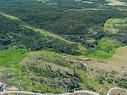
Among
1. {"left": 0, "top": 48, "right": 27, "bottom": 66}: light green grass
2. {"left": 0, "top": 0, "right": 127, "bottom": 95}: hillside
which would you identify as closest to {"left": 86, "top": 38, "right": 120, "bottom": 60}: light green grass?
{"left": 0, "top": 0, "right": 127, "bottom": 95}: hillside

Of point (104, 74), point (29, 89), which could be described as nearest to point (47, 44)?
point (104, 74)

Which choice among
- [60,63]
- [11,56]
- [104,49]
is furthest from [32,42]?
[60,63]

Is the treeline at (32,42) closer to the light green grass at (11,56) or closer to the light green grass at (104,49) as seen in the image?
the light green grass at (104,49)

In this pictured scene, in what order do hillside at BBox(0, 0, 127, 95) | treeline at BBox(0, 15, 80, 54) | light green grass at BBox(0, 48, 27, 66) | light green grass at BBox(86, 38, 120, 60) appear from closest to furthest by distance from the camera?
hillside at BBox(0, 0, 127, 95)
light green grass at BBox(0, 48, 27, 66)
treeline at BBox(0, 15, 80, 54)
light green grass at BBox(86, 38, 120, 60)

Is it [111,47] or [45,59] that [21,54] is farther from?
[111,47]

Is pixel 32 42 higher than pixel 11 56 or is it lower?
lower

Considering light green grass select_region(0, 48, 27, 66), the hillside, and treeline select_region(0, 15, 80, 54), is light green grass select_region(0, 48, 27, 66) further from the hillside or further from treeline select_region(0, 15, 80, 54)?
treeline select_region(0, 15, 80, 54)

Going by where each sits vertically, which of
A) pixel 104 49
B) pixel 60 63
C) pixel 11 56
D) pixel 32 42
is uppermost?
pixel 11 56

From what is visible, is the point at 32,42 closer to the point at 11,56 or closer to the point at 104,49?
the point at 11,56

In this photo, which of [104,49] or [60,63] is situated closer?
[60,63]

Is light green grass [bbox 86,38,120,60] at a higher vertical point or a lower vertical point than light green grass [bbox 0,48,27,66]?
lower

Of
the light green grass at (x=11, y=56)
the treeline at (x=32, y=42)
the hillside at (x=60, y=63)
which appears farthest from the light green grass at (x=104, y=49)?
the light green grass at (x=11, y=56)
